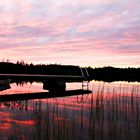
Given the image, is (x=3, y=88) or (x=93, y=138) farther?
(x=3, y=88)

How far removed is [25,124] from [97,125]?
2712 mm

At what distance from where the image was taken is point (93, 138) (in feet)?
34.2

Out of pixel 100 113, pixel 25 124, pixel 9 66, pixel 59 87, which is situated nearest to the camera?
pixel 25 124

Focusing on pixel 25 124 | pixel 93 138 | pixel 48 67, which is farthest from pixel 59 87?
pixel 48 67

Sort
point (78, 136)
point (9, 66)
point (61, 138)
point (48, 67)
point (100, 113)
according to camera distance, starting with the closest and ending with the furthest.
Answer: point (61, 138)
point (78, 136)
point (100, 113)
point (9, 66)
point (48, 67)

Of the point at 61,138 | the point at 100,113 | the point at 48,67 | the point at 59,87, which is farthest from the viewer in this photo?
the point at 48,67

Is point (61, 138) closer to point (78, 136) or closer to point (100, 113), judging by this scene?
point (78, 136)

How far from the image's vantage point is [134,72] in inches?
3804

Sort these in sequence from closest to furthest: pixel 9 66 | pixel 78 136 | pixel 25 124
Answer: pixel 78 136 → pixel 25 124 → pixel 9 66

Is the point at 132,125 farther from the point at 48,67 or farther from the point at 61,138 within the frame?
the point at 48,67

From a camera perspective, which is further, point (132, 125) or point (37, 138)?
point (132, 125)

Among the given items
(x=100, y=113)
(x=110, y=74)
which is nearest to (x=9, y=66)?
(x=110, y=74)

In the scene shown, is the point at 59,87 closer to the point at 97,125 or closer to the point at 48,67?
the point at 97,125

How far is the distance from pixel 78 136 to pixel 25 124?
2.46 meters
